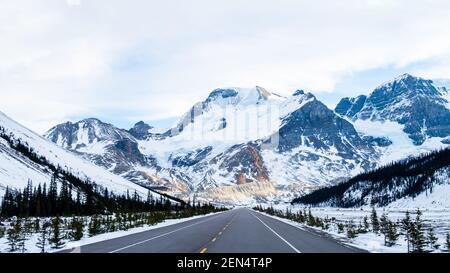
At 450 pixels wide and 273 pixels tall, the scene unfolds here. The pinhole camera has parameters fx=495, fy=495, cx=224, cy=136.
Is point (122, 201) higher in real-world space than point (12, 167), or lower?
lower

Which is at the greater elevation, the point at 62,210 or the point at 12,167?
the point at 12,167

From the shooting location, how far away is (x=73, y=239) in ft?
107
